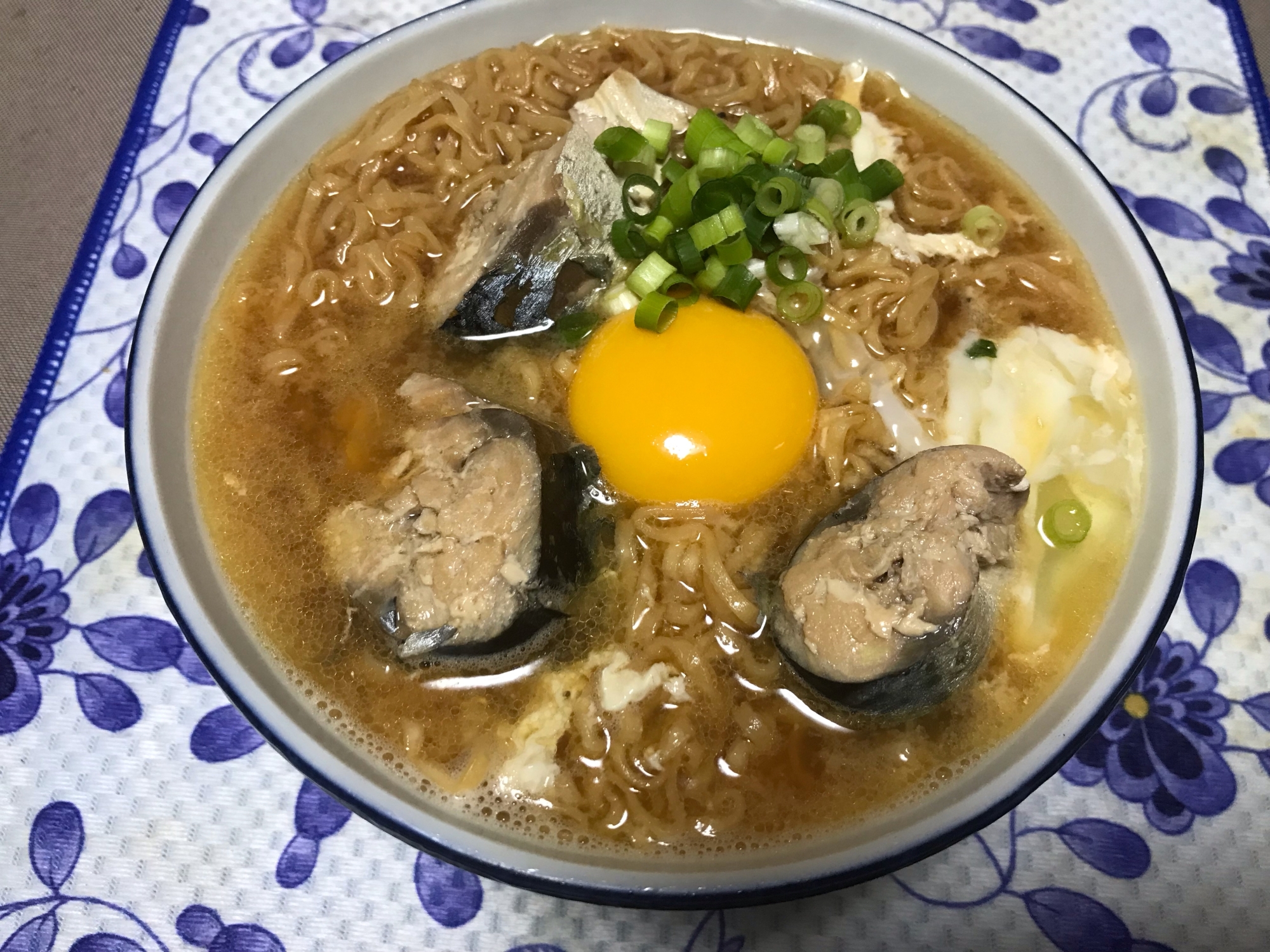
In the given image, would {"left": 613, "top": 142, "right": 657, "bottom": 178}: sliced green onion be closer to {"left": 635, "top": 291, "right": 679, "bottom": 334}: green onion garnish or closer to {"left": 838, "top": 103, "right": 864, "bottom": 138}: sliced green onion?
{"left": 635, "top": 291, "right": 679, "bottom": 334}: green onion garnish

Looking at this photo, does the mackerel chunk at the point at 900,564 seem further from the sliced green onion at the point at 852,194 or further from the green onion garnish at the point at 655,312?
the sliced green onion at the point at 852,194

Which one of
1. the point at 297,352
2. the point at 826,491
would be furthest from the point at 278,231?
the point at 826,491

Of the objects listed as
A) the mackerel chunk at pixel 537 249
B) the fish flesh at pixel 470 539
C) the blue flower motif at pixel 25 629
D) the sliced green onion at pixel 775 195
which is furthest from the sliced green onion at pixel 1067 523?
the blue flower motif at pixel 25 629

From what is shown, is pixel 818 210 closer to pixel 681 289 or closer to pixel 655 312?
pixel 681 289

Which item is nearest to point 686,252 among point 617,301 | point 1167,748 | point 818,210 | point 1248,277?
point 617,301

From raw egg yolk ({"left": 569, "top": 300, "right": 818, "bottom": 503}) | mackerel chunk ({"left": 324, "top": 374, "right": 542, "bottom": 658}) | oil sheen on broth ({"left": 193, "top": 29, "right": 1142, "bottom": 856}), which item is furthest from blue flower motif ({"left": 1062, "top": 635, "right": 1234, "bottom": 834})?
mackerel chunk ({"left": 324, "top": 374, "right": 542, "bottom": 658})
